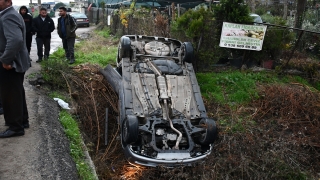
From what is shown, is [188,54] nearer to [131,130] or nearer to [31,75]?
[131,130]

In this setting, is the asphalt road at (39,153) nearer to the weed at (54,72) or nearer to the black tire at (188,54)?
the weed at (54,72)

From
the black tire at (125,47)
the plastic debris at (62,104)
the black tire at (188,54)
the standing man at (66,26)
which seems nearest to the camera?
the plastic debris at (62,104)

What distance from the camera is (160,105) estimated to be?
5844 millimetres

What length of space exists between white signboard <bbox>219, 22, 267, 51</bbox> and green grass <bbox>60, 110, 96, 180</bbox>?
4715 mm

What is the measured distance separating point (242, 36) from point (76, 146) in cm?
570

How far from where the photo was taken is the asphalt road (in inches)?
158

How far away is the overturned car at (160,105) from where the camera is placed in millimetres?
5062

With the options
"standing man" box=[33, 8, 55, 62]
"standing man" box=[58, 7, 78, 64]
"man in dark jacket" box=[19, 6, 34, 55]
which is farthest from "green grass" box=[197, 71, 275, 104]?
"man in dark jacket" box=[19, 6, 34, 55]

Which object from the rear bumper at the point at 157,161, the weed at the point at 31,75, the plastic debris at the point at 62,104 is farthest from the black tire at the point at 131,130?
the weed at the point at 31,75

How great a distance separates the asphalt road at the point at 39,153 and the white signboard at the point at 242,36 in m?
4.98

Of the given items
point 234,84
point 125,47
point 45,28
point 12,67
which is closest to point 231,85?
point 234,84

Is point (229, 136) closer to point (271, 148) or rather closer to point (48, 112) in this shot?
point (271, 148)

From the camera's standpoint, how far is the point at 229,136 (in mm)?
6059

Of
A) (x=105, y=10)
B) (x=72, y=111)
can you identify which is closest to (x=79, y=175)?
(x=72, y=111)
